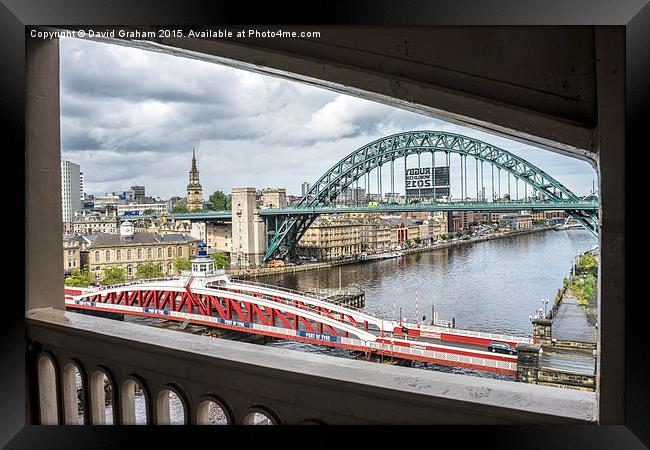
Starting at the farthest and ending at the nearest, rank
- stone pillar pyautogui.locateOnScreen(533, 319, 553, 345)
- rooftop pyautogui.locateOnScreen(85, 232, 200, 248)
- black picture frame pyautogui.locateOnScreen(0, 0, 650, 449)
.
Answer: rooftop pyautogui.locateOnScreen(85, 232, 200, 248), stone pillar pyautogui.locateOnScreen(533, 319, 553, 345), black picture frame pyautogui.locateOnScreen(0, 0, 650, 449)

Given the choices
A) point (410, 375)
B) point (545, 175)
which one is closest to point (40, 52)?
point (410, 375)

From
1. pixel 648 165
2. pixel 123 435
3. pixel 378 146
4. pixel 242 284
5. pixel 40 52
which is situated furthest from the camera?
pixel 242 284

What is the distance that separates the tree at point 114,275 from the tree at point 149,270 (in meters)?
0.06

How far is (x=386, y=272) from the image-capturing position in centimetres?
212

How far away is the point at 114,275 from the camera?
2.17 metres

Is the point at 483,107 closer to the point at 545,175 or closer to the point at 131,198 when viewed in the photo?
the point at 545,175

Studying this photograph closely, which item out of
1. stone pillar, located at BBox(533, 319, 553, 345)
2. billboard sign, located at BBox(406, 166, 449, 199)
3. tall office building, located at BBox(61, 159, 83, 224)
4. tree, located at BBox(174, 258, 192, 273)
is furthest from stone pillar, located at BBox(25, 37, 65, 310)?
stone pillar, located at BBox(533, 319, 553, 345)

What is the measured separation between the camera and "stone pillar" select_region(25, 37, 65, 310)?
1662 millimetres

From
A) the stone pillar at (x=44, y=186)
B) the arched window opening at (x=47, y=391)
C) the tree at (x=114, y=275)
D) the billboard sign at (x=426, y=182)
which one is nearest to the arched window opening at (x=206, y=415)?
the arched window opening at (x=47, y=391)

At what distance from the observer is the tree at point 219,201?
204cm

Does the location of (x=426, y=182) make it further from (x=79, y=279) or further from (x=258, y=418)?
(x=79, y=279)

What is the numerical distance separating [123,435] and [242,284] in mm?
915

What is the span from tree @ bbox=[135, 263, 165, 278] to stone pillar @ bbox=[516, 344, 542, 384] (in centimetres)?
146

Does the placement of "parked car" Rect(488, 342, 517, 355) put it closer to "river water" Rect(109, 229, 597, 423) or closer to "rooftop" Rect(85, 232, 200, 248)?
"river water" Rect(109, 229, 597, 423)
